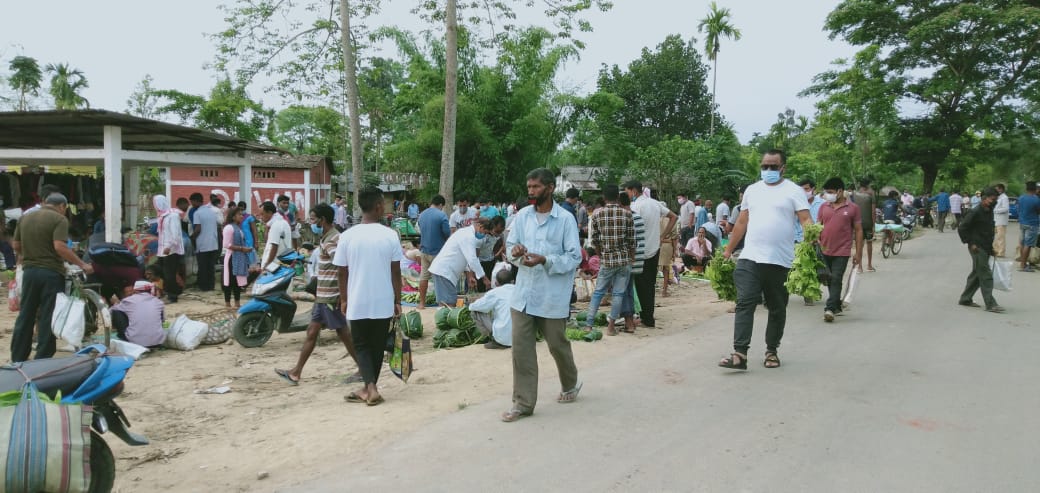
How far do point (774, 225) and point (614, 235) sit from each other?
2.14 meters

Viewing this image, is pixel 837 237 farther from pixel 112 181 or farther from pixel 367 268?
pixel 112 181

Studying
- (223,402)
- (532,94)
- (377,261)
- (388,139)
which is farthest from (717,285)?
(388,139)

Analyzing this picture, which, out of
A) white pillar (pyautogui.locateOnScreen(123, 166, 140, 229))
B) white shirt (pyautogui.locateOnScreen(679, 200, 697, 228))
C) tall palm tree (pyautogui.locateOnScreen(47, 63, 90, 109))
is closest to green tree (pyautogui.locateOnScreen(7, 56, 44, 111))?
tall palm tree (pyautogui.locateOnScreen(47, 63, 90, 109))

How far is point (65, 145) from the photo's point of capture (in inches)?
647

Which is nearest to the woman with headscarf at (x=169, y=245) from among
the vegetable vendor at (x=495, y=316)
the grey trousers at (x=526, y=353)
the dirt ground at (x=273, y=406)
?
the dirt ground at (x=273, y=406)

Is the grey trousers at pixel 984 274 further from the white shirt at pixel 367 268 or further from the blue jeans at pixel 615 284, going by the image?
the white shirt at pixel 367 268

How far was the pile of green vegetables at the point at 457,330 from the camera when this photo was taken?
7918 millimetres

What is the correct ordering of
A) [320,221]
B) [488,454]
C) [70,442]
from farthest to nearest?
[320,221] → [488,454] → [70,442]

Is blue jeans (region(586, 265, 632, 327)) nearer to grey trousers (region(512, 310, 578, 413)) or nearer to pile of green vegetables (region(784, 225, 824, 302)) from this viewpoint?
pile of green vegetables (region(784, 225, 824, 302))

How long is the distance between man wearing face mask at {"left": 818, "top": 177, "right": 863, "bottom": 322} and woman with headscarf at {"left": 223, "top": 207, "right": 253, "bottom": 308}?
27.3 ft

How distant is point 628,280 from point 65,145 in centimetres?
1479

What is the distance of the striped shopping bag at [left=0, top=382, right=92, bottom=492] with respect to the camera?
3309 millimetres

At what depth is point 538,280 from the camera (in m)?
4.95

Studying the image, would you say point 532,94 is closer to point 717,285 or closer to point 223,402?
point 717,285
